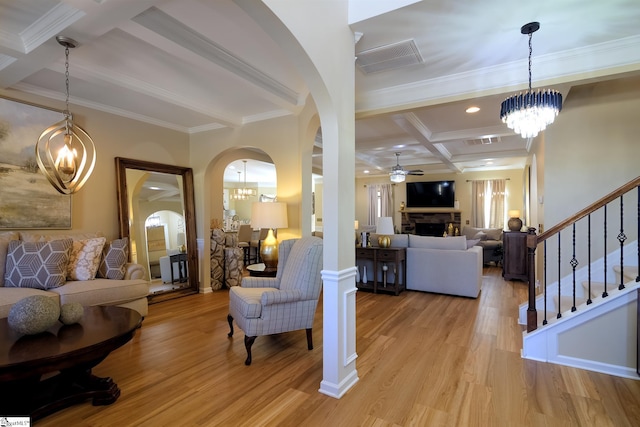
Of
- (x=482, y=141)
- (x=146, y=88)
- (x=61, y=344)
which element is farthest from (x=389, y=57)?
(x=482, y=141)

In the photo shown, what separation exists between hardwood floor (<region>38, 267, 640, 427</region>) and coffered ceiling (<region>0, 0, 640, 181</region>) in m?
2.49

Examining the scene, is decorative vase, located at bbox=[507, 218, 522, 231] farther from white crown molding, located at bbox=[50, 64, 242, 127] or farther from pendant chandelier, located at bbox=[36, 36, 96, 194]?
pendant chandelier, located at bbox=[36, 36, 96, 194]

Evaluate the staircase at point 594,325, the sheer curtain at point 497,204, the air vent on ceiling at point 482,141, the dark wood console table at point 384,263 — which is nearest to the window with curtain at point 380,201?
the sheer curtain at point 497,204

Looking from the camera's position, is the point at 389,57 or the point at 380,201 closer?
the point at 389,57

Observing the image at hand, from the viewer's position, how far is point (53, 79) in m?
3.52

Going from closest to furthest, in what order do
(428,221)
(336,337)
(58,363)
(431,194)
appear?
(58,363) → (336,337) → (431,194) → (428,221)

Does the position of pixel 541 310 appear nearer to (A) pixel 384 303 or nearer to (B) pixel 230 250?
(A) pixel 384 303

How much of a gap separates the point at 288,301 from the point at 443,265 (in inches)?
123

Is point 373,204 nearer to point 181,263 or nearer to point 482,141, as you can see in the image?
point 482,141

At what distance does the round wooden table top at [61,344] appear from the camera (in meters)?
1.78

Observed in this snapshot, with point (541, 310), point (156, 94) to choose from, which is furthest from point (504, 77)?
point (156, 94)

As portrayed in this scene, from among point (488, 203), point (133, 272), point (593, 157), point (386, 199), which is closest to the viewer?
point (593, 157)

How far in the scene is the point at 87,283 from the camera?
348cm

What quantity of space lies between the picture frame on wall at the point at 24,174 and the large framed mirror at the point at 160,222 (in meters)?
0.80
